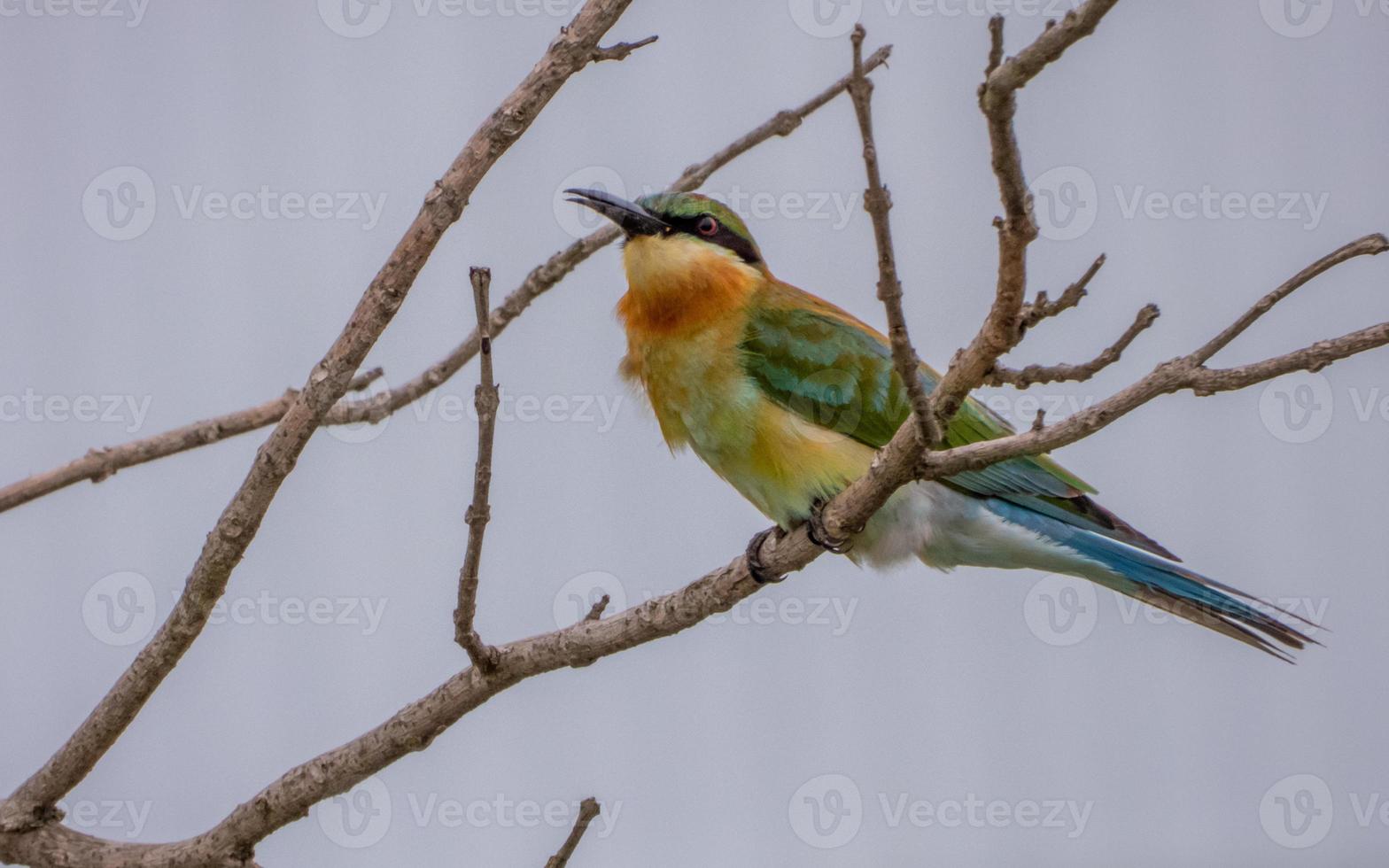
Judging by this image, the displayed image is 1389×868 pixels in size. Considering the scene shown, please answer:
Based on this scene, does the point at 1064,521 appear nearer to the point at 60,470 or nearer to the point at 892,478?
the point at 892,478

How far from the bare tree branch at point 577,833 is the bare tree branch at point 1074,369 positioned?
0.97 metres

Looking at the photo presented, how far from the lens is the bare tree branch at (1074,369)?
2068mm

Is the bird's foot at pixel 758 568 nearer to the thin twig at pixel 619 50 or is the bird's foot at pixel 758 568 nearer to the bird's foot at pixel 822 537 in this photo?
the bird's foot at pixel 822 537

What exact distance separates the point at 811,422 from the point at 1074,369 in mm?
1271

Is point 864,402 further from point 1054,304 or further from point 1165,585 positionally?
point 1054,304

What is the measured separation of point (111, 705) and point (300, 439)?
65cm

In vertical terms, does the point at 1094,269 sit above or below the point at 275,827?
above

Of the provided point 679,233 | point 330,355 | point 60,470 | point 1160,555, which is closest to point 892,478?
point 330,355

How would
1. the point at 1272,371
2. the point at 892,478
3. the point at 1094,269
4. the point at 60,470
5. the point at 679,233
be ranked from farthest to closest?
the point at 679,233
the point at 60,470
the point at 892,478
the point at 1272,371
the point at 1094,269

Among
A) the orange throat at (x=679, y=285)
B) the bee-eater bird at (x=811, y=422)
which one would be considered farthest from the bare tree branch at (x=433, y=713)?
the orange throat at (x=679, y=285)

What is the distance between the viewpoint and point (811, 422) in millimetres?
3451

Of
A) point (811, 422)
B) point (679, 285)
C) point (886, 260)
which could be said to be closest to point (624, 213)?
point (679, 285)

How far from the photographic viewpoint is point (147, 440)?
121 inches

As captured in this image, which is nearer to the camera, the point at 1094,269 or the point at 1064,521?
the point at 1094,269
